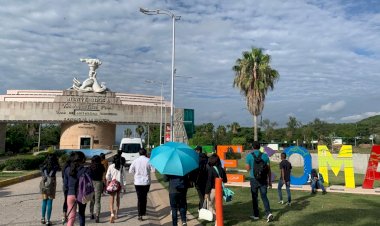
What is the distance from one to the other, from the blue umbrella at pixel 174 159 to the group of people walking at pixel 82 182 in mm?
Result: 1357

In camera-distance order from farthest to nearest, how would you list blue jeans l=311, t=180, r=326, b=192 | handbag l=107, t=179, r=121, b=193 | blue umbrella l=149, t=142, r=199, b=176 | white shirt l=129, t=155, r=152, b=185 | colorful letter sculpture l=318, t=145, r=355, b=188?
colorful letter sculpture l=318, t=145, r=355, b=188 < blue jeans l=311, t=180, r=326, b=192 < white shirt l=129, t=155, r=152, b=185 < handbag l=107, t=179, r=121, b=193 < blue umbrella l=149, t=142, r=199, b=176

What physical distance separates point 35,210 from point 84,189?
13.9 ft

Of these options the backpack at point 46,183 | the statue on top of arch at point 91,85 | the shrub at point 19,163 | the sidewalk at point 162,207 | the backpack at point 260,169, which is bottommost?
the sidewalk at point 162,207

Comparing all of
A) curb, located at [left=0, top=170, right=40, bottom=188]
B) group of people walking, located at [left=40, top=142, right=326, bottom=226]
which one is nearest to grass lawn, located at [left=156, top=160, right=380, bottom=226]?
group of people walking, located at [left=40, top=142, right=326, bottom=226]

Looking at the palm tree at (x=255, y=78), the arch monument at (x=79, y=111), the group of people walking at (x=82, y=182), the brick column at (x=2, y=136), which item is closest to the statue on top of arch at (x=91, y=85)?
the arch monument at (x=79, y=111)

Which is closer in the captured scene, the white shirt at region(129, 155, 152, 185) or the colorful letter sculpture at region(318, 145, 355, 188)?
the white shirt at region(129, 155, 152, 185)

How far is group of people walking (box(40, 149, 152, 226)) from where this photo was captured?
7.14 metres

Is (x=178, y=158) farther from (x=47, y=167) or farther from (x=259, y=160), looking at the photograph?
(x=47, y=167)

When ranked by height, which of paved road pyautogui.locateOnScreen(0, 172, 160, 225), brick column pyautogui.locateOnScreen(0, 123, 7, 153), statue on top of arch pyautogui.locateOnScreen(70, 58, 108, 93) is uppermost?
statue on top of arch pyautogui.locateOnScreen(70, 58, 108, 93)

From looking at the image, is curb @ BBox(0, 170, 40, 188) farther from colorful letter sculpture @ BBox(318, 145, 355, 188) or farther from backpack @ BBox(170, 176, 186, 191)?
colorful letter sculpture @ BBox(318, 145, 355, 188)

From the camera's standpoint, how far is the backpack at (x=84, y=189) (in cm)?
703

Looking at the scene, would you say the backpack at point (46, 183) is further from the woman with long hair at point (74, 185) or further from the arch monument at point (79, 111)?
the arch monument at point (79, 111)

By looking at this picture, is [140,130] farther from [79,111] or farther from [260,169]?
[260,169]

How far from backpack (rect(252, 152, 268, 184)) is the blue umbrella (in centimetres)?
151
